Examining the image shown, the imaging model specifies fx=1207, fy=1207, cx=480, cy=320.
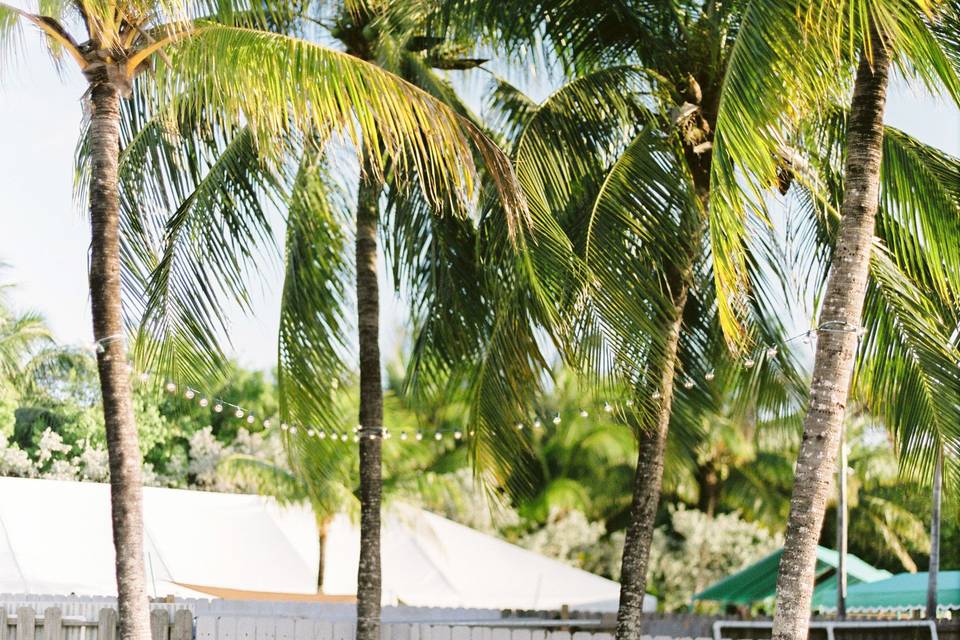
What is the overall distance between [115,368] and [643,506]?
15.3 feet

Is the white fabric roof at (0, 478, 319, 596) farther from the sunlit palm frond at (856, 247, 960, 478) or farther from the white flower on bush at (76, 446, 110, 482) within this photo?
the sunlit palm frond at (856, 247, 960, 478)

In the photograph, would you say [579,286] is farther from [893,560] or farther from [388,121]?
[893,560]

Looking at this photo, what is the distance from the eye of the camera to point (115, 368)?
24.2 feet

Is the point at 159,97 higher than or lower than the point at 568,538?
higher

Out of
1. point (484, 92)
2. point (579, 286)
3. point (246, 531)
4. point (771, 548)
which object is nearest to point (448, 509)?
point (771, 548)

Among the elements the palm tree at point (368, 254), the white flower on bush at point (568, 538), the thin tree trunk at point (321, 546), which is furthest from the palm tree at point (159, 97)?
the white flower on bush at point (568, 538)

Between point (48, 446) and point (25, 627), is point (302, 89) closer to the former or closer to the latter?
point (25, 627)

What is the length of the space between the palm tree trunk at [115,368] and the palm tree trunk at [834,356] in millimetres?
3787

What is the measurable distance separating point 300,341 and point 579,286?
3.28 m

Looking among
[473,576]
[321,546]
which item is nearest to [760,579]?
[473,576]

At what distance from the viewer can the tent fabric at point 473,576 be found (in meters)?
18.8

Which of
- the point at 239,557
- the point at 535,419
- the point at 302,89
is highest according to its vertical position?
the point at 302,89

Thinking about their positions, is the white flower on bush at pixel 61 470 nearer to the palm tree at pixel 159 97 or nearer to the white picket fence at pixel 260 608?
the white picket fence at pixel 260 608

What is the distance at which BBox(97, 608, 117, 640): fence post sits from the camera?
11.0 m
